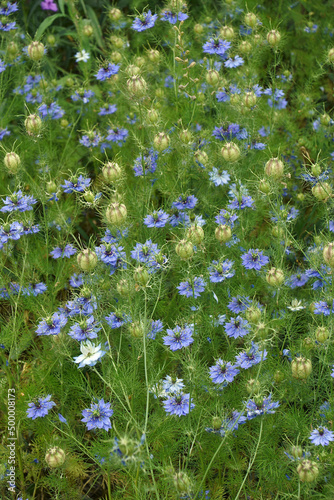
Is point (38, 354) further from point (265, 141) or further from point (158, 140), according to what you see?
point (265, 141)

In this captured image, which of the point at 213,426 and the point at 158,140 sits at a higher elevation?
the point at 158,140

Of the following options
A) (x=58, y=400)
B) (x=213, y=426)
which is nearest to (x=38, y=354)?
(x=58, y=400)

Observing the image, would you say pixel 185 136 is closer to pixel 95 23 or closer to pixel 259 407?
→ pixel 259 407

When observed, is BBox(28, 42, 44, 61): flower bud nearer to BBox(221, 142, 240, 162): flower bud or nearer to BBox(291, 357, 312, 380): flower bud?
BBox(221, 142, 240, 162): flower bud

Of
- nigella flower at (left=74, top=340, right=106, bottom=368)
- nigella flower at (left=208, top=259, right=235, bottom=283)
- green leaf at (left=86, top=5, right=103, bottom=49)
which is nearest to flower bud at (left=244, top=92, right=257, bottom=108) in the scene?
nigella flower at (left=208, top=259, right=235, bottom=283)

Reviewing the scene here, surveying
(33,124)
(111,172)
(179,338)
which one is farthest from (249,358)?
(33,124)

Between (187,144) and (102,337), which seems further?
Result: (187,144)
